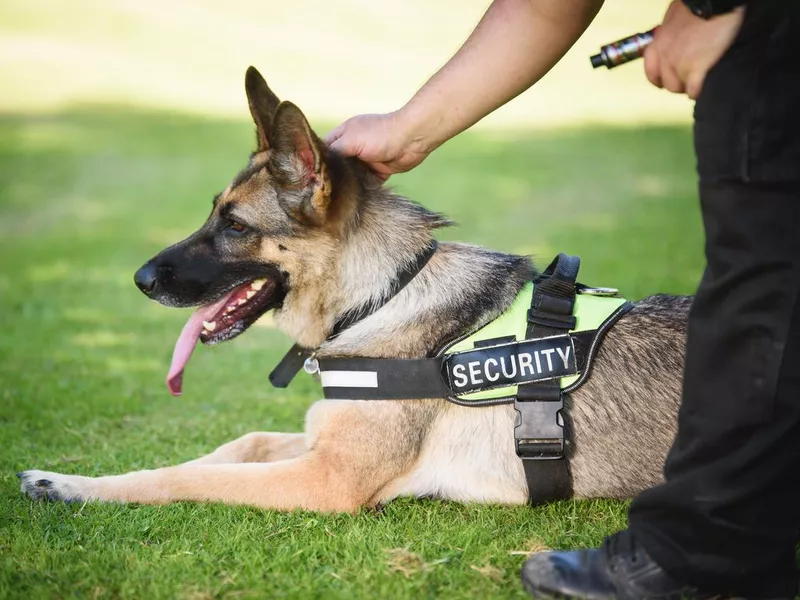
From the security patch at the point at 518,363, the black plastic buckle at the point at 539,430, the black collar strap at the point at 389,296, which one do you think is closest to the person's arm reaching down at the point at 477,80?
the black collar strap at the point at 389,296

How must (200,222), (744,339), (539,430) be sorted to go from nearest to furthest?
(744,339) < (539,430) < (200,222)

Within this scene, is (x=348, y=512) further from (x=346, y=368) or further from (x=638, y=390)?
(x=638, y=390)

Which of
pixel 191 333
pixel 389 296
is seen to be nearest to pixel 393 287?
pixel 389 296

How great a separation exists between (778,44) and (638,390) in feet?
5.67

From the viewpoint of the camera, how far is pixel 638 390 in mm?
3697

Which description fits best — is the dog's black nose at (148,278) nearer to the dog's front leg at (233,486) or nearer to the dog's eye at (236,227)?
the dog's eye at (236,227)

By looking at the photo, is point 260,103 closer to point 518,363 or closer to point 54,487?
point 518,363

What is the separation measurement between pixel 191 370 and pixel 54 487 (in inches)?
102

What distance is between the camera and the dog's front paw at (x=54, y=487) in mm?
3756

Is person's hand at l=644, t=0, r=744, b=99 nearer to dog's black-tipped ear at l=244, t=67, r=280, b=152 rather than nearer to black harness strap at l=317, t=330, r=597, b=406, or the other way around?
black harness strap at l=317, t=330, r=597, b=406

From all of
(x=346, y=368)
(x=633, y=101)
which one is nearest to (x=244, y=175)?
(x=346, y=368)

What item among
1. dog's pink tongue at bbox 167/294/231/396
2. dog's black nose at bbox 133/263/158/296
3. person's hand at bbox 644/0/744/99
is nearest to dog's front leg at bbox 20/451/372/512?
dog's pink tongue at bbox 167/294/231/396

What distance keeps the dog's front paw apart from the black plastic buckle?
1.96m

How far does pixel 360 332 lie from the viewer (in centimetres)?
389
